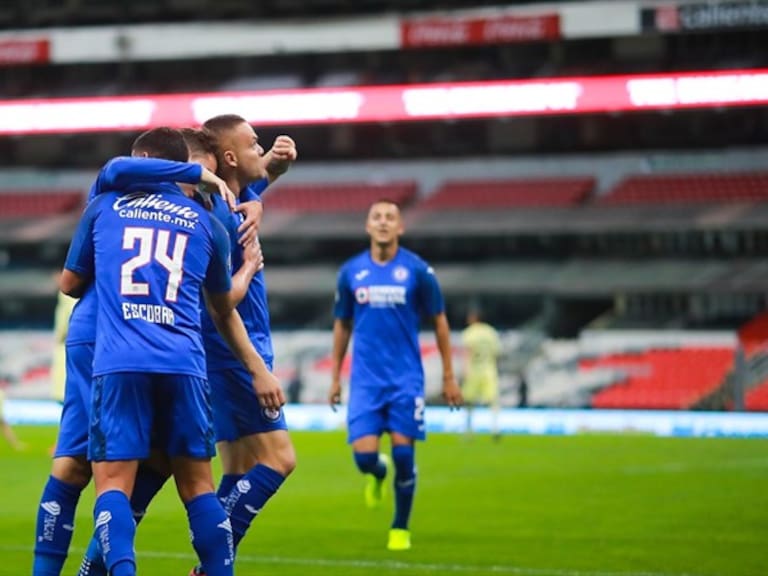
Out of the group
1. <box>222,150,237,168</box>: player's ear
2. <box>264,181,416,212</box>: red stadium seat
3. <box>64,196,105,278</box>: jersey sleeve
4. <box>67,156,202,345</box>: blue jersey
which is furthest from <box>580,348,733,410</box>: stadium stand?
<box>67,156,202,345</box>: blue jersey

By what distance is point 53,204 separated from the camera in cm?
4284

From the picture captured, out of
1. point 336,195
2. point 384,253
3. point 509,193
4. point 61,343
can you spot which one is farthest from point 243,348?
point 336,195

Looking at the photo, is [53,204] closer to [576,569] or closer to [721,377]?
[721,377]

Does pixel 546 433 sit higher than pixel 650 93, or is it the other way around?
pixel 650 93

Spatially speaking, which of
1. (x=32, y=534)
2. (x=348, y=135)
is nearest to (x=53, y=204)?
(x=348, y=135)

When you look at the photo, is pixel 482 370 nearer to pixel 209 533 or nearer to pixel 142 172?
pixel 209 533

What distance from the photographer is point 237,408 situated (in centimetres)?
778

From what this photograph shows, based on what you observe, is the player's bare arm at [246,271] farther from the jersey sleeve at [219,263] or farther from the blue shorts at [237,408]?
the blue shorts at [237,408]

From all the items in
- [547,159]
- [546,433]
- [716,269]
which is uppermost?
[547,159]

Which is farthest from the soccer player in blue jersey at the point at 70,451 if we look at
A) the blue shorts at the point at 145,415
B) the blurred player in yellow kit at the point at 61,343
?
the blurred player in yellow kit at the point at 61,343

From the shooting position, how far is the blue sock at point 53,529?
7090 millimetres

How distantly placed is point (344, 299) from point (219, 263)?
5.28m

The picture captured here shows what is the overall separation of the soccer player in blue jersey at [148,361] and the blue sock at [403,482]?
14.3 ft

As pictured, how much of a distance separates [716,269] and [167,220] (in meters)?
29.4
